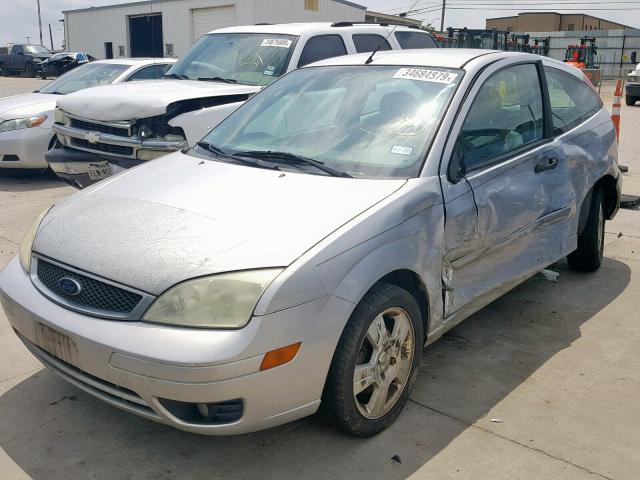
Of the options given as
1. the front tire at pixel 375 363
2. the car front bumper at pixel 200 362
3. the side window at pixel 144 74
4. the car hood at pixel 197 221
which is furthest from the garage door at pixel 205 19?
the car front bumper at pixel 200 362

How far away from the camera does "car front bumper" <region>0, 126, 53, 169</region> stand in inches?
325

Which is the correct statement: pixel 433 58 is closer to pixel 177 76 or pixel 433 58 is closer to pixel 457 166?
pixel 457 166

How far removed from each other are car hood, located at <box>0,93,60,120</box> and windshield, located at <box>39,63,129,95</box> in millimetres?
337

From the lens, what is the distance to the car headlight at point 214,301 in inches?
98.2

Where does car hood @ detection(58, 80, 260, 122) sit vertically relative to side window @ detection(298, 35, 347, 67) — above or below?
below

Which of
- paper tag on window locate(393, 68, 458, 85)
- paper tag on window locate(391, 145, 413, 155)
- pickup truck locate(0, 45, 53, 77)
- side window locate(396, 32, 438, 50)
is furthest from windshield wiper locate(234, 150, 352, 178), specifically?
pickup truck locate(0, 45, 53, 77)

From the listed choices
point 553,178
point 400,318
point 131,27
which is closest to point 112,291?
point 400,318

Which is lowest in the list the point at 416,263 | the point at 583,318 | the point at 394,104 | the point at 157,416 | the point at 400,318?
the point at 583,318

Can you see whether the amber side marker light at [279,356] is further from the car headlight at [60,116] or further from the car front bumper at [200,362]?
the car headlight at [60,116]

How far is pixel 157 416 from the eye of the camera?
2.61 m

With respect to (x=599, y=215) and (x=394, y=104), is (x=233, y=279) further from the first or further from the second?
(x=599, y=215)

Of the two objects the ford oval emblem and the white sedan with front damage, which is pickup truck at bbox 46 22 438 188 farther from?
the ford oval emblem

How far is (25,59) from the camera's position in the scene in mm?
35500

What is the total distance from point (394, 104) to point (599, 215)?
89.3 inches
